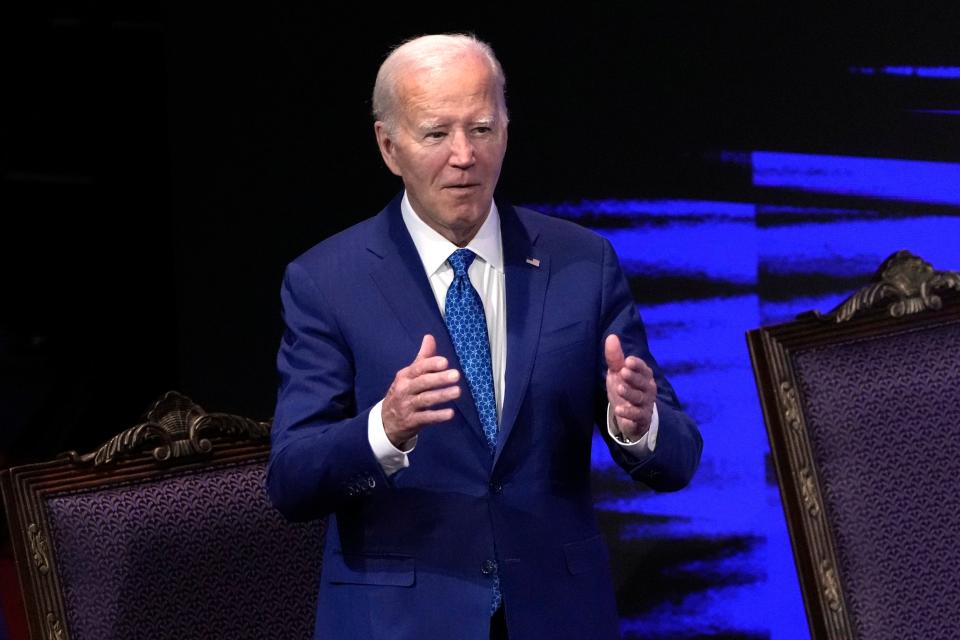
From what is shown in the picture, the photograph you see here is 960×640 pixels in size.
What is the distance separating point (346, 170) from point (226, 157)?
282mm

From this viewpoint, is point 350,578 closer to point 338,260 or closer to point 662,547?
point 338,260

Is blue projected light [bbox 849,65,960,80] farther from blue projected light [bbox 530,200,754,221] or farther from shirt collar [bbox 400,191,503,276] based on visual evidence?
shirt collar [bbox 400,191,503,276]

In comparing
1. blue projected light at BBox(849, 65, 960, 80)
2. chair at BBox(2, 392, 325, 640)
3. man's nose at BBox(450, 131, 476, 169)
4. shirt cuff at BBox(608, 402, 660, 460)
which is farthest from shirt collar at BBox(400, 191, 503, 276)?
blue projected light at BBox(849, 65, 960, 80)

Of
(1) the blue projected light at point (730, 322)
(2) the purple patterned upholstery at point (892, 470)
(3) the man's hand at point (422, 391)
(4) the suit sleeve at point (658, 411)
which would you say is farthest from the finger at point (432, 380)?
(1) the blue projected light at point (730, 322)

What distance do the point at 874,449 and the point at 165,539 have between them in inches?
42.9

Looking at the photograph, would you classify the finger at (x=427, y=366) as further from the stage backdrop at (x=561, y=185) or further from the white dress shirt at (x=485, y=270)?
the stage backdrop at (x=561, y=185)

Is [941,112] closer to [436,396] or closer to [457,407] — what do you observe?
[457,407]

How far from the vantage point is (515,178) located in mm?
3336

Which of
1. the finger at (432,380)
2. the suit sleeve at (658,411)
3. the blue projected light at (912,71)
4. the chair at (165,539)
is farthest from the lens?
the blue projected light at (912,71)

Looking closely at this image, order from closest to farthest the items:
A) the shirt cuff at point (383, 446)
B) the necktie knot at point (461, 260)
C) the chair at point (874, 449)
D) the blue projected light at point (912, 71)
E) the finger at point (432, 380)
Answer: the finger at point (432, 380)
the shirt cuff at point (383, 446)
the necktie knot at point (461, 260)
the chair at point (874, 449)
the blue projected light at point (912, 71)

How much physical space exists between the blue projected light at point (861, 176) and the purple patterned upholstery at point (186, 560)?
144cm

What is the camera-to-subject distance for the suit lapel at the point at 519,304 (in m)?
1.89

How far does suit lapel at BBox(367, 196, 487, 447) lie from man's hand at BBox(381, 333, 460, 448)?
175 mm

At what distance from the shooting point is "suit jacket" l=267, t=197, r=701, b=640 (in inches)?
73.5
